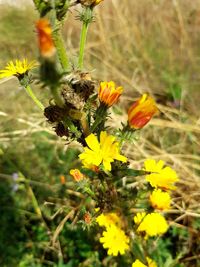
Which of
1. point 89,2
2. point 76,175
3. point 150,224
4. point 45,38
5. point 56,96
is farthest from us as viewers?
point 150,224

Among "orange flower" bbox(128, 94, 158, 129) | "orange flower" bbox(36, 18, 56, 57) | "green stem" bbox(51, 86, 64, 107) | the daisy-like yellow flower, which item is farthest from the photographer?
the daisy-like yellow flower

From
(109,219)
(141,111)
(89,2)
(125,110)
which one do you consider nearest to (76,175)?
(109,219)

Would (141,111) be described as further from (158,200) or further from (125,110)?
(125,110)

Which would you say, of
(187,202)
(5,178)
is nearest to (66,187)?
(5,178)

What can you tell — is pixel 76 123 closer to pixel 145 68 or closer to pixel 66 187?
pixel 66 187

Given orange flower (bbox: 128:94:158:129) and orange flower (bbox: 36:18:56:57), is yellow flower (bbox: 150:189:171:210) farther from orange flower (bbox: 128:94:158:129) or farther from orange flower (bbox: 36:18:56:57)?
orange flower (bbox: 36:18:56:57)

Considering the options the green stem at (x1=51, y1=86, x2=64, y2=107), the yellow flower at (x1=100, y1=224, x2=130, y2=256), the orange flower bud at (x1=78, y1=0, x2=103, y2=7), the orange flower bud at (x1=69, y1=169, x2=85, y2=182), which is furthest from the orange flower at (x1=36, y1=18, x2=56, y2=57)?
the yellow flower at (x1=100, y1=224, x2=130, y2=256)

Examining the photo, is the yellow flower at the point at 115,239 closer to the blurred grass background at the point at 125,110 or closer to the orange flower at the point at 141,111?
the orange flower at the point at 141,111
